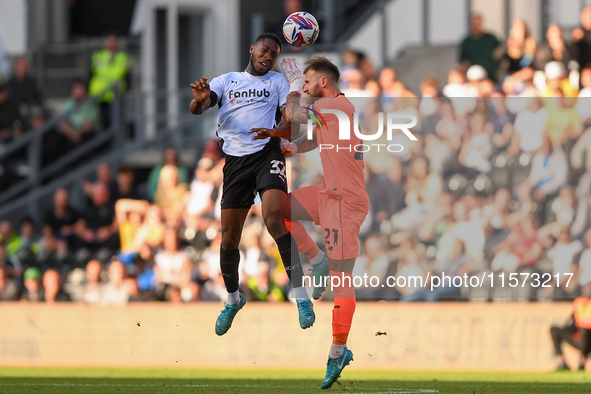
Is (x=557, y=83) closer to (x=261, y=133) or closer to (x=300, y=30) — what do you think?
(x=300, y=30)

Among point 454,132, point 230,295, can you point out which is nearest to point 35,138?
point 454,132

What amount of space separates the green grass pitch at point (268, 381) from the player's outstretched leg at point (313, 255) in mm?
1714

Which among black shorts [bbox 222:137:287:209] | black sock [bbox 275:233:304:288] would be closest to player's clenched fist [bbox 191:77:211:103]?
black shorts [bbox 222:137:287:209]

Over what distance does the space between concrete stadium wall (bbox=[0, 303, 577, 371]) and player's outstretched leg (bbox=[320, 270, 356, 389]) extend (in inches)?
199

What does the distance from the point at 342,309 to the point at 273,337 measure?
5597mm

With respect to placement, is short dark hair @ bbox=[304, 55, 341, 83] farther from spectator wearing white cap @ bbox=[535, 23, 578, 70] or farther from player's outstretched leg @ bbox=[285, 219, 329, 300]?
spectator wearing white cap @ bbox=[535, 23, 578, 70]

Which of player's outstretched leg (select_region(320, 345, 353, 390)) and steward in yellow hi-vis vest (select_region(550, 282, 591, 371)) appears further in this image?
steward in yellow hi-vis vest (select_region(550, 282, 591, 371))

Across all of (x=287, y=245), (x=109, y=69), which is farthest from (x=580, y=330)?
(x=109, y=69)

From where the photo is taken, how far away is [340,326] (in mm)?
8969

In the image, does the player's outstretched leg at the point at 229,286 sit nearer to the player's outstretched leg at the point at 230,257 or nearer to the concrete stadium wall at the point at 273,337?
the player's outstretched leg at the point at 230,257

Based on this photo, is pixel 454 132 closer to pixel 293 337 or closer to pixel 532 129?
pixel 532 129

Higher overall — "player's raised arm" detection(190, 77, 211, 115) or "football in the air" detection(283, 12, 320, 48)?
"football in the air" detection(283, 12, 320, 48)

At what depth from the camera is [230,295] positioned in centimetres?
969

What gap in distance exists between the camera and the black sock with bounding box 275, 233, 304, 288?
9.17 m
